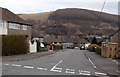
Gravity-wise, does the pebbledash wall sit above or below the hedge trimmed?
above

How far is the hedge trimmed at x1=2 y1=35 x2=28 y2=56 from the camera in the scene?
29505 mm

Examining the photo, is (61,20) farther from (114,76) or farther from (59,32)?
(114,76)

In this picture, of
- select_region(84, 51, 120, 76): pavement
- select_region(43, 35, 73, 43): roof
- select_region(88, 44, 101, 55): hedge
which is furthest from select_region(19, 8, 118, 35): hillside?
select_region(84, 51, 120, 76): pavement

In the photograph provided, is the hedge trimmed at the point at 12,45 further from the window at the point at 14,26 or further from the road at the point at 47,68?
the road at the point at 47,68

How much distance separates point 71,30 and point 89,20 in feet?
63.9

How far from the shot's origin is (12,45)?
30703 mm

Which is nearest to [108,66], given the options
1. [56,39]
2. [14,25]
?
[14,25]

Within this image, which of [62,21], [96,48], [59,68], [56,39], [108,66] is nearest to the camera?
[59,68]

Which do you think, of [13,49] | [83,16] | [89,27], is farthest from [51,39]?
[13,49]

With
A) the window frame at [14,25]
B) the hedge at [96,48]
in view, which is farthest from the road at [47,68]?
the window frame at [14,25]

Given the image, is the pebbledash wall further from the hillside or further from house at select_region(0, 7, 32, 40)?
the hillside

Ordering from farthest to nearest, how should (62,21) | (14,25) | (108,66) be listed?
(62,21)
(14,25)
(108,66)

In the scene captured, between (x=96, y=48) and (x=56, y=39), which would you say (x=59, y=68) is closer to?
(x=96, y=48)

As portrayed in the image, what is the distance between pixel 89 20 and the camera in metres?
154
